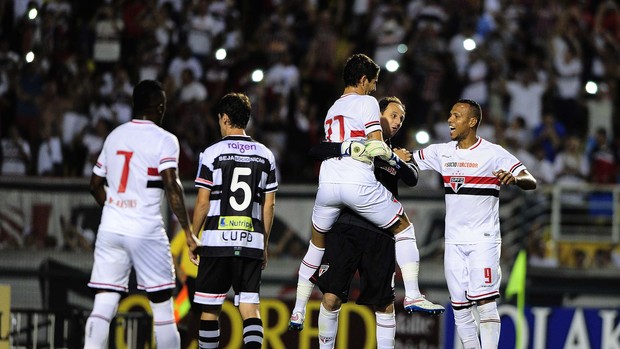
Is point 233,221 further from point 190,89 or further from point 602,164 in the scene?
point 602,164

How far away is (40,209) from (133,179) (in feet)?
20.7

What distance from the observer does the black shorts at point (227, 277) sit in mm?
11539

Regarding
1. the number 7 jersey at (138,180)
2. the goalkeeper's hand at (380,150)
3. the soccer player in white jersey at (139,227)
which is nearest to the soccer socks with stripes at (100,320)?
the soccer player in white jersey at (139,227)

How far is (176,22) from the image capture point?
71.7 feet

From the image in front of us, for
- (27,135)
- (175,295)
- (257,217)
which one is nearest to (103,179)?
(257,217)

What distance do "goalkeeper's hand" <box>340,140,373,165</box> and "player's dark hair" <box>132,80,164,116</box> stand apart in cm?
167

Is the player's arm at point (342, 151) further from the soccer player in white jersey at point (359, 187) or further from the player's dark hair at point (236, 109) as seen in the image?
the player's dark hair at point (236, 109)

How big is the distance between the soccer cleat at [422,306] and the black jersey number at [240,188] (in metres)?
1.69

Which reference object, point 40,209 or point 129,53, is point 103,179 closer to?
point 40,209

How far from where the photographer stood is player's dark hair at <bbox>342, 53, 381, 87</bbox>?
11664mm

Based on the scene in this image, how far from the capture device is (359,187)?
37.4 feet

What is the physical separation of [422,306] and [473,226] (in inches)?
36.8

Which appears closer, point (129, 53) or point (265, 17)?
point (129, 53)

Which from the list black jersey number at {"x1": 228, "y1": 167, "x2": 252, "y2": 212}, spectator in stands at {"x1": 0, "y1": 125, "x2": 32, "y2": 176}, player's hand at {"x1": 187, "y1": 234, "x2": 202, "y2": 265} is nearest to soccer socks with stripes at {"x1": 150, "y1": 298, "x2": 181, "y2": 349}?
player's hand at {"x1": 187, "y1": 234, "x2": 202, "y2": 265}
